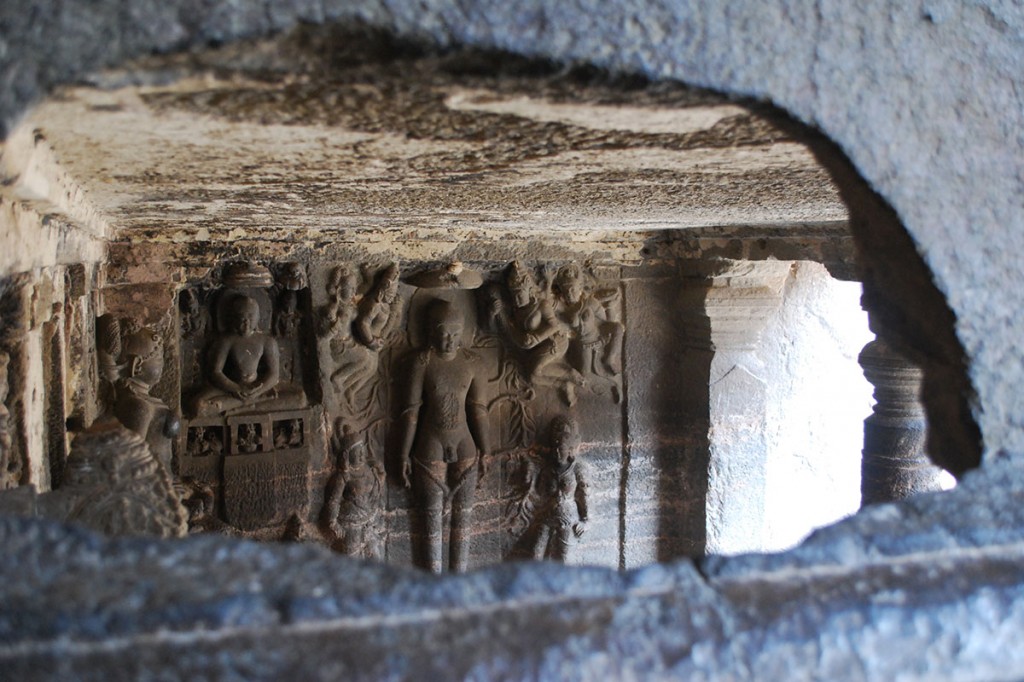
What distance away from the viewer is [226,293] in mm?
3576

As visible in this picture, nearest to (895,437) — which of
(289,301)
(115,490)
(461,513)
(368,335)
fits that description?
(461,513)

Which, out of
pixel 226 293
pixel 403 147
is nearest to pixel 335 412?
pixel 226 293

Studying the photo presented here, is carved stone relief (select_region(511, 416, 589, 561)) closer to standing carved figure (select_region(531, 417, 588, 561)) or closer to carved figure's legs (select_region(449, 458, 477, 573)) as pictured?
standing carved figure (select_region(531, 417, 588, 561))

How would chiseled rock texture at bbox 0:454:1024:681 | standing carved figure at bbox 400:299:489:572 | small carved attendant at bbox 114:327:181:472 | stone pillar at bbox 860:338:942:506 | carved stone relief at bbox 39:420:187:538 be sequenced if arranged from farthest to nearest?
standing carved figure at bbox 400:299:489:572 < stone pillar at bbox 860:338:942:506 < small carved attendant at bbox 114:327:181:472 < carved stone relief at bbox 39:420:187:538 < chiseled rock texture at bbox 0:454:1024:681

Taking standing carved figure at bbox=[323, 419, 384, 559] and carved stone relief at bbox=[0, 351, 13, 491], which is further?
standing carved figure at bbox=[323, 419, 384, 559]

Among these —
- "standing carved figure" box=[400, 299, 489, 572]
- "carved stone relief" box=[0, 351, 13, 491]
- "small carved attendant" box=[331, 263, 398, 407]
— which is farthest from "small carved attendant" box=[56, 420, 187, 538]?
"standing carved figure" box=[400, 299, 489, 572]

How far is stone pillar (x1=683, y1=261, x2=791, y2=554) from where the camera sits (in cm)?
403

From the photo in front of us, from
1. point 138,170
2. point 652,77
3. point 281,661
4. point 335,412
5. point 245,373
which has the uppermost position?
point 652,77

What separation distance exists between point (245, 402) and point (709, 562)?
3.08 m

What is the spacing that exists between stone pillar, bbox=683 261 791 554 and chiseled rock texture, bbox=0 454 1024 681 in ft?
10.5

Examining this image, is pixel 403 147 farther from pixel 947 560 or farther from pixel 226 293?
pixel 226 293

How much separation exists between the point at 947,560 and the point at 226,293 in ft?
10.7

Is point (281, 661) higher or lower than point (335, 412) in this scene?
higher

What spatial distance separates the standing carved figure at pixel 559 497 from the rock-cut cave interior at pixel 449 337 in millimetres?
13
